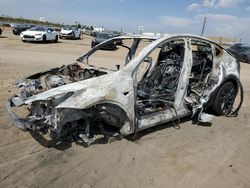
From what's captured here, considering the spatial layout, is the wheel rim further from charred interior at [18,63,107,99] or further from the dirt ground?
charred interior at [18,63,107,99]

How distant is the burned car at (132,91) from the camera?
4.23 metres

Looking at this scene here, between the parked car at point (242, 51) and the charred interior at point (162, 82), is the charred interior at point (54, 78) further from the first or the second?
the parked car at point (242, 51)

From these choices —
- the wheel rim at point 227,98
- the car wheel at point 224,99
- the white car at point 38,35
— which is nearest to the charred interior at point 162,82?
the car wheel at point 224,99

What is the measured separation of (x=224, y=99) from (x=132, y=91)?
2.97 m

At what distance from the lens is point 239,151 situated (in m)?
4.99

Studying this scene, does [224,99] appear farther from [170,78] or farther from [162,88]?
[162,88]

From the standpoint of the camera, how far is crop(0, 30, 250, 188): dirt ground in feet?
12.3

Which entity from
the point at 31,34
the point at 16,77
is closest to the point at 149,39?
the point at 16,77

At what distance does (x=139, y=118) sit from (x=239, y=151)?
71.9 inches

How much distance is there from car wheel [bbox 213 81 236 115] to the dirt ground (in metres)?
1.00

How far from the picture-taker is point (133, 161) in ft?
14.1

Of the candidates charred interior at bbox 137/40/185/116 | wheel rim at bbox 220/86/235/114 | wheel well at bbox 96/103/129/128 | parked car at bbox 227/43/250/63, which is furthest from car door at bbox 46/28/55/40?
wheel well at bbox 96/103/129/128

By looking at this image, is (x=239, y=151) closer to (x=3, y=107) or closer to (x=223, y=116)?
(x=223, y=116)

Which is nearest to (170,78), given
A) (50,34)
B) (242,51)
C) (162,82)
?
(162,82)
